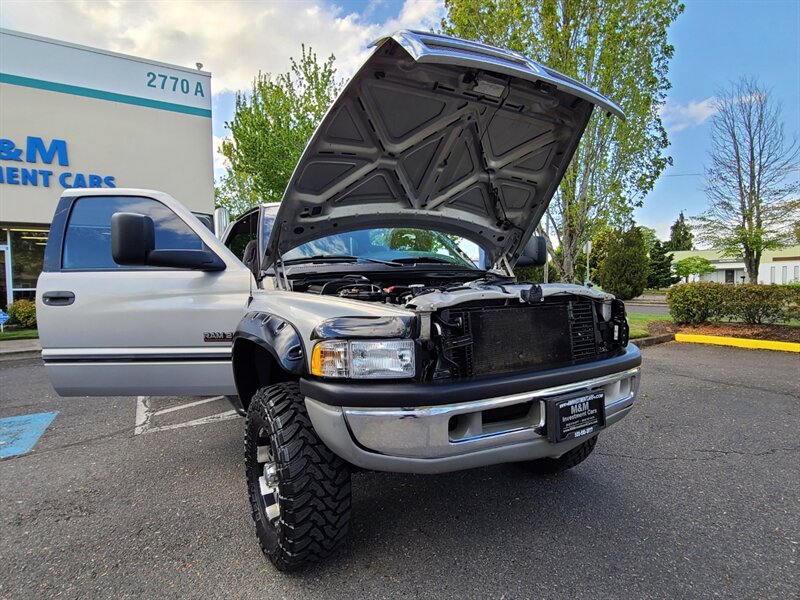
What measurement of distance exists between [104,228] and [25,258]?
1154 cm

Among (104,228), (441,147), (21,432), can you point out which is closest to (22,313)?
(21,432)

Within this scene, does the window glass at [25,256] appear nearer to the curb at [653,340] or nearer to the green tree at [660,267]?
the curb at [653,340]

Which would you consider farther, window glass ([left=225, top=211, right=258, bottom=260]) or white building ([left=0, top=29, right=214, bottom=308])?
white building ([left=0, top=29, right=214, bottom=308])

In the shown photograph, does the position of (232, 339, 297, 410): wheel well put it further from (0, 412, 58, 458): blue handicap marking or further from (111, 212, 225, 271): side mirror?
(0, 412, 58, 458): blue handicap marking

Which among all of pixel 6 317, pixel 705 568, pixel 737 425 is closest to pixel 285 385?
pixel 705 568

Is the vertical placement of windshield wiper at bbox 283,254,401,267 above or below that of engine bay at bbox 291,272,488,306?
above

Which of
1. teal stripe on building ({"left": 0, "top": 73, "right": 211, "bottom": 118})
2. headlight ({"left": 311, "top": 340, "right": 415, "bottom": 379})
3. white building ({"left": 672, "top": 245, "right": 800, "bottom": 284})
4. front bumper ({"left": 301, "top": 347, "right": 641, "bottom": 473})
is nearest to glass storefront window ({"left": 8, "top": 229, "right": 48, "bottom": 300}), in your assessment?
teal stripe on building ({"left": 0, "top": 73, "right": 211, "bottom": 118})

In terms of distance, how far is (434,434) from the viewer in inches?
67.3

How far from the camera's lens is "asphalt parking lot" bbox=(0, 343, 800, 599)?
1934mm

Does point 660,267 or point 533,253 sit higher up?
point 660,267

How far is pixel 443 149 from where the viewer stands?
3.02 m

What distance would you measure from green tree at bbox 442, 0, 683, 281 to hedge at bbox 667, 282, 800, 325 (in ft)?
6.90

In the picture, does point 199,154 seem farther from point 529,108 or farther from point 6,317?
point 529,108

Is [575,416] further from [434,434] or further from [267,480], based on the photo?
[267,480]
